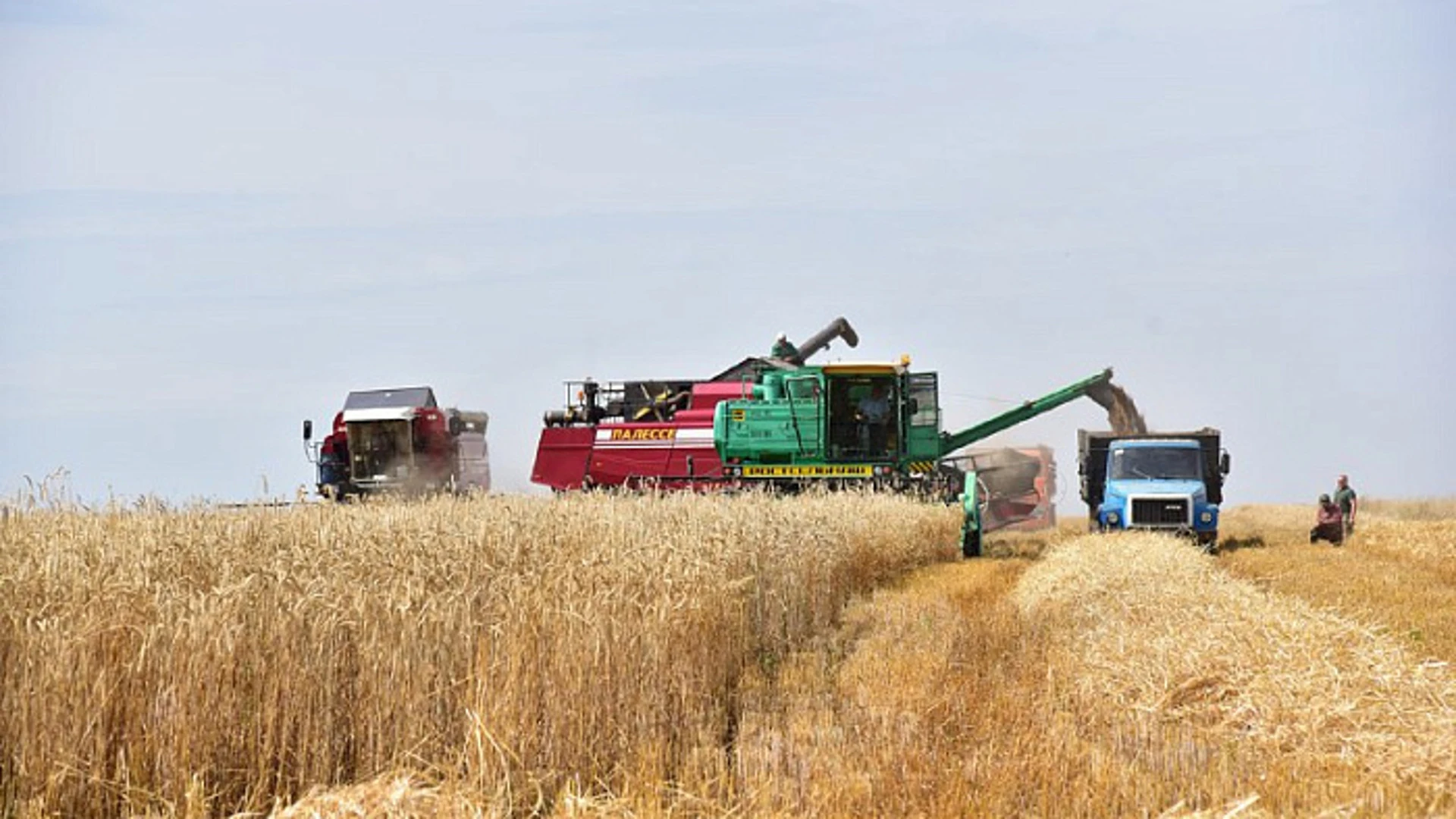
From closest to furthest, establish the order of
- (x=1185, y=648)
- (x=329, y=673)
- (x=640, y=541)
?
(x=329, y=673), (x=1185, y=648), (x=640, y=541)

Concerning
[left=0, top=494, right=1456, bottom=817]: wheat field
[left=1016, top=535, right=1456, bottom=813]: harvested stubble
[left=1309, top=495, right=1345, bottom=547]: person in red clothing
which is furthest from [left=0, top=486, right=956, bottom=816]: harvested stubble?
[left=1309, top=495, right=1345, bottom=547]: person in red clothing

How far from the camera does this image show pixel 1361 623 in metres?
13.8

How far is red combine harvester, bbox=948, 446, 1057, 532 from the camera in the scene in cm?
3175

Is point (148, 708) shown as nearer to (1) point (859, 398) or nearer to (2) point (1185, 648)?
(2) point (1185, 648)

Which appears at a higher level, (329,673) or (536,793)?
(329,673)

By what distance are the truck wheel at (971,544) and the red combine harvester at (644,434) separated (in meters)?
6.67

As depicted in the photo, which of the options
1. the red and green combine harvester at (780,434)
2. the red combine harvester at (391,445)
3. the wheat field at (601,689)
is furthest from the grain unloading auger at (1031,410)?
the wheat field at (601,689)

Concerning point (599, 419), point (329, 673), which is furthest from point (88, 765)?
point (599, 419)

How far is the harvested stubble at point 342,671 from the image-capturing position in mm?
7098

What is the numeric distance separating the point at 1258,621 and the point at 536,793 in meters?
6.39

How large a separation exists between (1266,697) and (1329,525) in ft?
61.8

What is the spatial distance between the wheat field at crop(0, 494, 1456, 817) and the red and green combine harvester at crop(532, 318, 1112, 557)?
11858 millimetres

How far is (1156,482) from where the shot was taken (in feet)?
83.9

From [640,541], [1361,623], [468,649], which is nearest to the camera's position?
[468,649]
